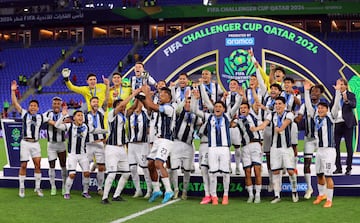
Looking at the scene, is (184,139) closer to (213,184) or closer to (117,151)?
(213,184)

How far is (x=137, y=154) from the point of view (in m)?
9.59

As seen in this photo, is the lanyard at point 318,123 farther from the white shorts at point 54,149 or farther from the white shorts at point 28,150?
the white shorts at point 28,150

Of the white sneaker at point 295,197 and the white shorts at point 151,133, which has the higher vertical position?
the white shorts at point 151,133

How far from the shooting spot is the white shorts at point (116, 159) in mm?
9219

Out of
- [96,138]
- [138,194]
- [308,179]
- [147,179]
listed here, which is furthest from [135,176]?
[308,179]

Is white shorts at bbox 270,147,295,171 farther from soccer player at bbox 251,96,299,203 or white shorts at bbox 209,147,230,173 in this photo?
white shorts at bbox 209,147,230,173

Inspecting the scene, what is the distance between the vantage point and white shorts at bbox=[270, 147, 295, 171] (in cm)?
906

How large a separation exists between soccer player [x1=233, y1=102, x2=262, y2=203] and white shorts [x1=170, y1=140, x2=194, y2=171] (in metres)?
0.95

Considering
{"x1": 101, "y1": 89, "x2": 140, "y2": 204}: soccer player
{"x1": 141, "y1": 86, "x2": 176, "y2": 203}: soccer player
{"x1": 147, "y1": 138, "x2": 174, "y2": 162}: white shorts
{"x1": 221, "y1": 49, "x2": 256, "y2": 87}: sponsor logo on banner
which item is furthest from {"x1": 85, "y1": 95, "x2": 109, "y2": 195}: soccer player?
{"x1": 221, "y1": 49, "x2": 256, "y2": 87}: sponsor logo on banner

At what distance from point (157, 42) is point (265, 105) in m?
27.2

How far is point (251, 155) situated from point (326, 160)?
1.30 meters

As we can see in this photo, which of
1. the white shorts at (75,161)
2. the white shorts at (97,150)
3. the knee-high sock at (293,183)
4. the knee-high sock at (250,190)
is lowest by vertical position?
the knee-high sock at (250,190)

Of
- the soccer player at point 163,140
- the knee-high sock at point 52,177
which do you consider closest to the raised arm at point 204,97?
the soccer player at point 163,140

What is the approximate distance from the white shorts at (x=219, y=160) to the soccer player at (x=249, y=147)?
0.61m
